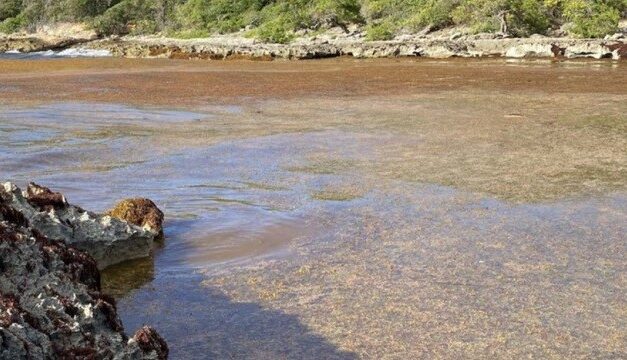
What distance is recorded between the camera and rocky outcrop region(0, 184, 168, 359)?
2877 mm

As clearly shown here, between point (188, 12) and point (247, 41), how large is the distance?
694 inches

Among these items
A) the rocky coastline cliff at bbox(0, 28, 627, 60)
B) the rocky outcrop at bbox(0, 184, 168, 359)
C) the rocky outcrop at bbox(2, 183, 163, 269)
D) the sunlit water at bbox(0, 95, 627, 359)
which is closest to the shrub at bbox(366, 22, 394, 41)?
the rocky coastline cliff at bbox(0, 28, 627, 60)

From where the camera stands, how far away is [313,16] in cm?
4569

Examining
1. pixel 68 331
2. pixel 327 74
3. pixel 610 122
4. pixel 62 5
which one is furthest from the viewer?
pixel 62 5

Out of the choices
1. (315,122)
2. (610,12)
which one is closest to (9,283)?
(315,122)

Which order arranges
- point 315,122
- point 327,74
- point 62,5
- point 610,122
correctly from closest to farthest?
1. point 610,122
2. point 315,122
3. point 327,74
4. point 62,5

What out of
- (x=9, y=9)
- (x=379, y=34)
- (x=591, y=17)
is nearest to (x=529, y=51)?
(x=591, y=17)

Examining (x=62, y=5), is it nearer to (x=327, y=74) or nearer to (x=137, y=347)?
(x=327, y=74)

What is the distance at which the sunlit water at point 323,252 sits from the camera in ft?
15.1

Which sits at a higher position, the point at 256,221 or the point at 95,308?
the point at 95,308

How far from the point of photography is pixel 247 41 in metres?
44.8

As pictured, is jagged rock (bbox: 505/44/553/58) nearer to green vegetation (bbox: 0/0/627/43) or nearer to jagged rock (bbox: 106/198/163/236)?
green vegetation (bbox: 0/0/627/43)

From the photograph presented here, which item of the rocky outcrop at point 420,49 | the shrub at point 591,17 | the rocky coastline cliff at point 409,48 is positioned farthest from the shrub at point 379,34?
the shrub at point 591,17

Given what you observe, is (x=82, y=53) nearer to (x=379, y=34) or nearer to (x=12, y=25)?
(x=379, y=34)
